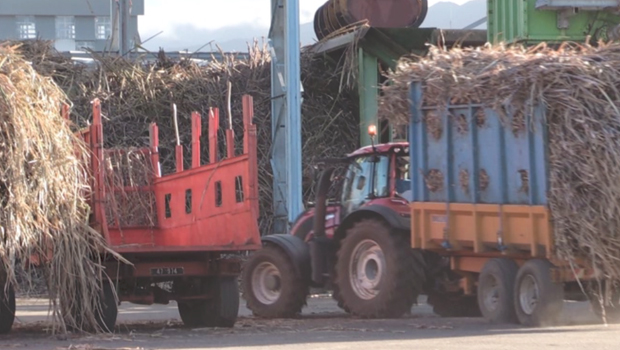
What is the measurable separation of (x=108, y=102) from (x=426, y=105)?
10.8m

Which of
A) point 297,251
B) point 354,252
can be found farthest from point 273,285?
point 354,252

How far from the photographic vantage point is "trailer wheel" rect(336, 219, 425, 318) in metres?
14.4

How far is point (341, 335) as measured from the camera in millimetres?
12211

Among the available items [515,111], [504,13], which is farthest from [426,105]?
[504,13]

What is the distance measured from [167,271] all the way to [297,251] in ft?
10.5

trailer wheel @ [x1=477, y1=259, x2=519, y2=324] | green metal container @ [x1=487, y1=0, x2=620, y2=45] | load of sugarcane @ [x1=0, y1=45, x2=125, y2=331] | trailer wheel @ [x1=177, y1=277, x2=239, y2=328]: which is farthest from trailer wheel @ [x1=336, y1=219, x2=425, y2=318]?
green metal container @ [x1=487, y1=0, x2=620, y2=45]

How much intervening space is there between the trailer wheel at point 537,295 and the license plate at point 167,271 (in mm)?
3586

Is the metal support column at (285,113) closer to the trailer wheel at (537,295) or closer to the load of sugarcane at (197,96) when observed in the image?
the load of sugarcane at (197,96)

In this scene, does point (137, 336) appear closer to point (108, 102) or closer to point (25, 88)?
point (25, 88)

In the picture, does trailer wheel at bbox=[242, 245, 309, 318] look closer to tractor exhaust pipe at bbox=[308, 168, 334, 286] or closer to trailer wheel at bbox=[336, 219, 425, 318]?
tractor exhaust pipe at bbox=[308, 168, 334, 286]

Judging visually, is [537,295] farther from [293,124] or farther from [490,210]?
[293,124]

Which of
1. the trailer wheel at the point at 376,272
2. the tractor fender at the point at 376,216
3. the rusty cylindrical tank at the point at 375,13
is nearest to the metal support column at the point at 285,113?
the rusty cylindrical tank at the point at 375,13

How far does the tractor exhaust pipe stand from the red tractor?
0.5 inches

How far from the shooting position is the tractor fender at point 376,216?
14.6 metres
